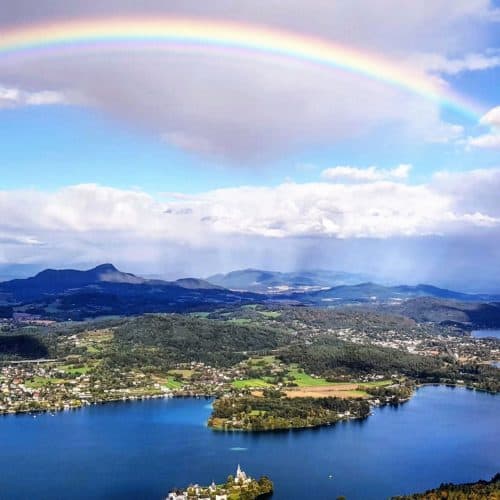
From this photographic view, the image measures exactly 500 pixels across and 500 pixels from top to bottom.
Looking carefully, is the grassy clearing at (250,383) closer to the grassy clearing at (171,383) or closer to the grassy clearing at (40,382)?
the grassy clearing at (171,383)

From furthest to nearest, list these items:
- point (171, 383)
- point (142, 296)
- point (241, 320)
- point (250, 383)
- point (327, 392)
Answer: point (142, 296) < point (241, 320) < point (171, 383) < point (250, 383) < point (327, 392)

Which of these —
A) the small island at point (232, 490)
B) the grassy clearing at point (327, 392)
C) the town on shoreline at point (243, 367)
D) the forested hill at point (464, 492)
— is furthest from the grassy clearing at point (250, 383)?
the forested hill at point (464, 492)

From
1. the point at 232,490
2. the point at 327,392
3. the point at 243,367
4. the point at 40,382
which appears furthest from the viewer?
the point at 243,367

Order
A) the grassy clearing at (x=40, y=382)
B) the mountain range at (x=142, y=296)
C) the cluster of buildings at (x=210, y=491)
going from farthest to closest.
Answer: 1. the mountain range at (x=142, y=296)
2. the grassy clearing at (x=40, y=382)
3. the cluster of buildings at (x=210, y=491)

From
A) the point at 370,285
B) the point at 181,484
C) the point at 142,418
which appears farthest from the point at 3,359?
the point at 370,285

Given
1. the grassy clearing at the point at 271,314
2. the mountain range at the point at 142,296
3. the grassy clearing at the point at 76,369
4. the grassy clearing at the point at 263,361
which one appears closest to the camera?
the grassy clearing at the point at 76,369

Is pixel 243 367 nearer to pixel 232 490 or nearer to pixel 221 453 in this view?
pixel 221 453

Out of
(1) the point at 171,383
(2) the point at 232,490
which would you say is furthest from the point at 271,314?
(2) the point at 232,490

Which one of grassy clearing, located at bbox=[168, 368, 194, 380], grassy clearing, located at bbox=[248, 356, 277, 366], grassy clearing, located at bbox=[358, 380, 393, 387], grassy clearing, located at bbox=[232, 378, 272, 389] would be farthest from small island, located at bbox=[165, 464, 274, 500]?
grassy clearing, located at bbox=[248, 356, 277, 366]

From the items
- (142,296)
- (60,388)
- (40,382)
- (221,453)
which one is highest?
(142,296)
